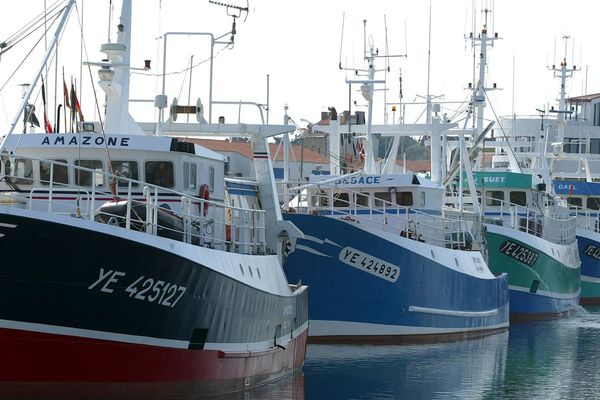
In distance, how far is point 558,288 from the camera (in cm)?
3869

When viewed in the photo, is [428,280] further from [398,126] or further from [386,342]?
[398,126]

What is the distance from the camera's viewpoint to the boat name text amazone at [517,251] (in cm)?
3581

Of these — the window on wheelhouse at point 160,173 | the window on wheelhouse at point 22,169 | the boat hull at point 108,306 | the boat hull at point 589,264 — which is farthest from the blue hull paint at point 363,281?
the boat hull at point 589,264

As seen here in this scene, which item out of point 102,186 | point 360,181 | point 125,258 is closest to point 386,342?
point 360,181

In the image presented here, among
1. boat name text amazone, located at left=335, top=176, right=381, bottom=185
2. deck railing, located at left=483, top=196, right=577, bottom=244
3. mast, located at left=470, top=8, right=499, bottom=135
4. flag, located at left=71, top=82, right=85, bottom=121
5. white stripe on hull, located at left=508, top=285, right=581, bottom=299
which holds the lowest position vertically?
white stripe on hull, located at left=508, top=285, right=581, bottom=299

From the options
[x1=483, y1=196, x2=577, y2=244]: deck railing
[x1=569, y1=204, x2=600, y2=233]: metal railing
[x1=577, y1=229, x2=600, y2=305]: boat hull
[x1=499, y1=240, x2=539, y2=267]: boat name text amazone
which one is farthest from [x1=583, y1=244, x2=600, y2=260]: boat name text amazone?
[x1=499, y1=240, x2=539, y2=267]: boat name text amazone

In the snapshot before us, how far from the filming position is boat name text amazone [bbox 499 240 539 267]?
35.8 meters

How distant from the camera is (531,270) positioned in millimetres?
36750

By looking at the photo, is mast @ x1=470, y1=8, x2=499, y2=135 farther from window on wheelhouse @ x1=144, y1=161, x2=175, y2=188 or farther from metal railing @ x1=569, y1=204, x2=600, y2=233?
window on wheelhouse @ x1=144, y1=161, x2=175, y2=188

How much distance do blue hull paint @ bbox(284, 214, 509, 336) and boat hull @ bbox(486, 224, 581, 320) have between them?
254 inches

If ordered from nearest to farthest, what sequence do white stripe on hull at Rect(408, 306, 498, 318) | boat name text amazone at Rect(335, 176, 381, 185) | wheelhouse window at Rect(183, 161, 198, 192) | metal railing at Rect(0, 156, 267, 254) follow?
metal railing at Rect(0, 156, 267, 254) → wheelhouse window at Rect(183, 161, 198, 192) → white stripe on hull at Rect(408, 306, 498, 318) → boat name text amazone at Rect(335, 176, 381, 185)

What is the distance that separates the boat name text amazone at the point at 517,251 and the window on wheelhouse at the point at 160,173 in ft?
59.6

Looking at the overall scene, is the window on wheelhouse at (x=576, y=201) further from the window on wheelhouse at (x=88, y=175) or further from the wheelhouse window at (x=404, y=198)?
the window on wheelhouse at (x=88, y=175)

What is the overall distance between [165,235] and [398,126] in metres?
18.4
